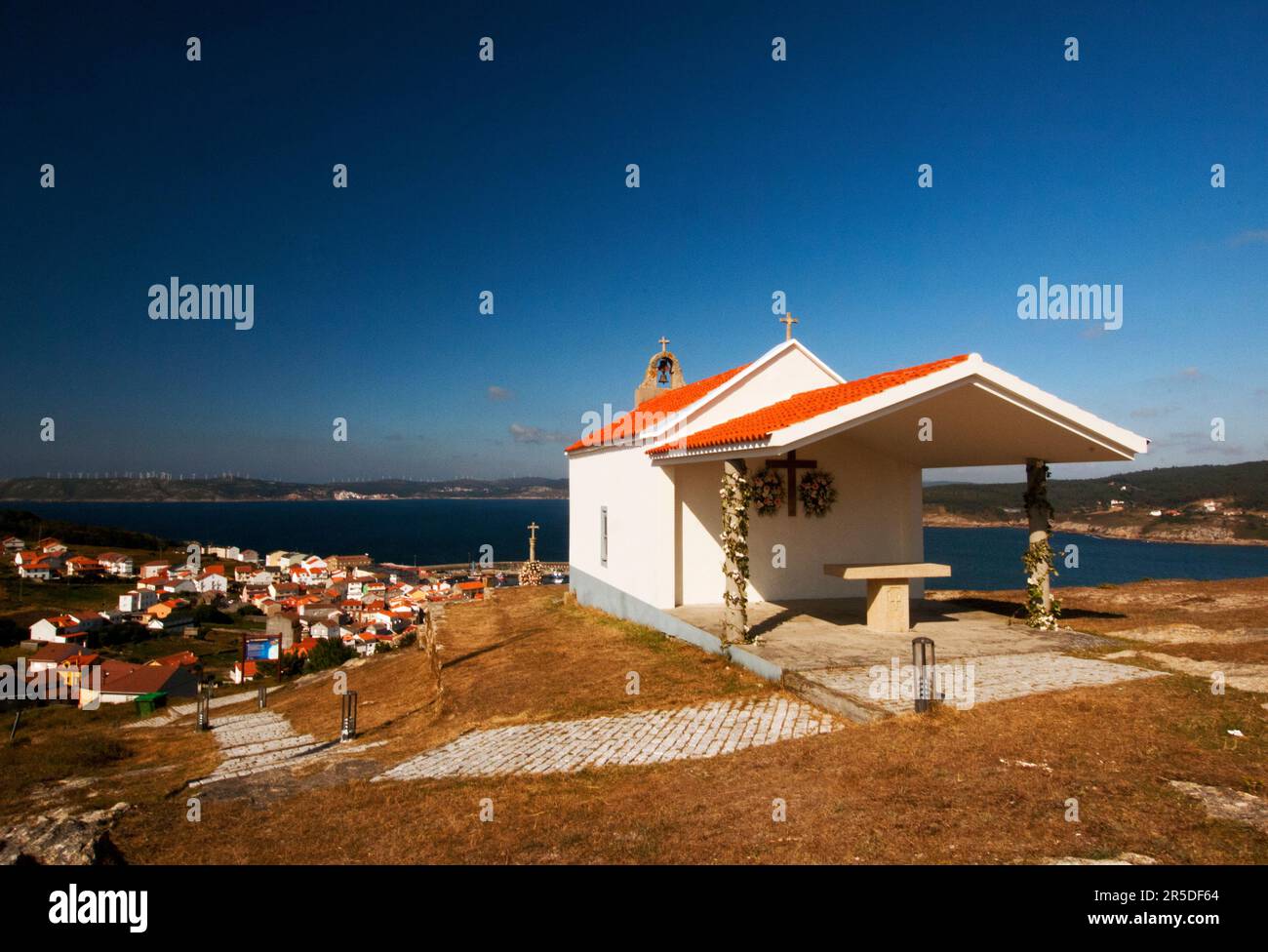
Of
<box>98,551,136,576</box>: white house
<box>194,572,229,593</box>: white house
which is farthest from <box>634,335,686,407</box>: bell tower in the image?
<box>98,551,136,576</box>: white house

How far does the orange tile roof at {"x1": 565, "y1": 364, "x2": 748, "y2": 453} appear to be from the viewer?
14.8 metres

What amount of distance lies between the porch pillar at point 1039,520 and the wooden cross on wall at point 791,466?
12.7 feet

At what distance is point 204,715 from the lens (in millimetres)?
14383

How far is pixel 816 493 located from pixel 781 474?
2.74 feet

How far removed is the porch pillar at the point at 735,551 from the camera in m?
10.1

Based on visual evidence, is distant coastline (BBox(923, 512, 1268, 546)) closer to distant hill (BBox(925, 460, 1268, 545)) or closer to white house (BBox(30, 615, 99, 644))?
distant hill (BBox(925, 460, 1268, 545))

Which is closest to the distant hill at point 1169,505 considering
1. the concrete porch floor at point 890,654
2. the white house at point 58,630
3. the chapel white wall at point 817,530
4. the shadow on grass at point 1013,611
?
the shadow on grass at point 1013,611

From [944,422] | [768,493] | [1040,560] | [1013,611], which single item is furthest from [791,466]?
[1013,611]

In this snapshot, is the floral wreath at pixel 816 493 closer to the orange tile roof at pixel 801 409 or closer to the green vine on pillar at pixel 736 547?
the orange tile roof at pixel 801 409

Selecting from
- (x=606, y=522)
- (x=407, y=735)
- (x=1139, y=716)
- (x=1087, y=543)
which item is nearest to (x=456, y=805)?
(x=407, y=735)

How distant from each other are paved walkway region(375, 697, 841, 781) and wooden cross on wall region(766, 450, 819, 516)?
6.13 meters

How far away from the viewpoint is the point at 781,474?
13656mm
